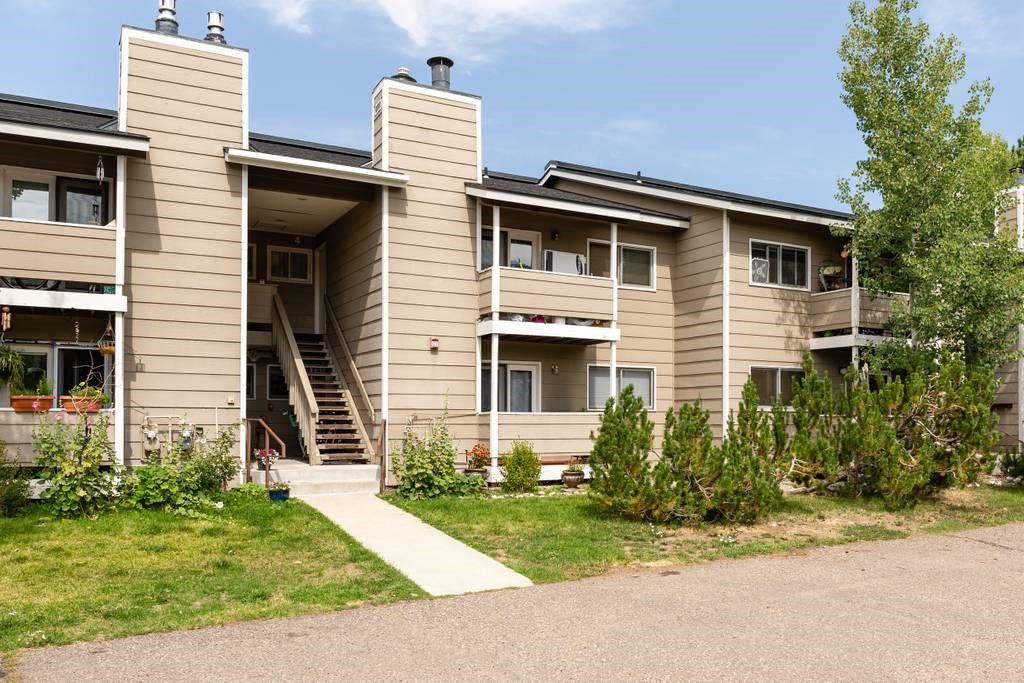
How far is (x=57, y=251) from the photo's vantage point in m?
12.4

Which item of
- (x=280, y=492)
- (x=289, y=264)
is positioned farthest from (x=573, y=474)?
(x=289, y=264)

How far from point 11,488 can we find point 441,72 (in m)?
10.1

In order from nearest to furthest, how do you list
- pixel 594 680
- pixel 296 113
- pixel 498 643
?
pixel 594 680 → pixel 498 643 → pixel 296 113

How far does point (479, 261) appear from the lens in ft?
53.4

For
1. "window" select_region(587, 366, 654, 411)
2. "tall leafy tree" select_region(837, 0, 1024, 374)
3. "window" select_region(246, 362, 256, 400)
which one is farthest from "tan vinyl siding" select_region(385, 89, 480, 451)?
"tall leafy tree" select_region(837, 0, 1024, 374)

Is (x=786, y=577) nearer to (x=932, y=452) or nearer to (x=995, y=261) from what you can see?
(x=932, y=452)

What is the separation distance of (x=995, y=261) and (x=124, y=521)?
15.0m

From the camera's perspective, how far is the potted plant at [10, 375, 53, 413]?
12078 millimetres

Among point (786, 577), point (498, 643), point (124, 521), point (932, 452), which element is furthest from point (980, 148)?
point (124, 521)

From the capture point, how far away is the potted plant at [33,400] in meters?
12.1

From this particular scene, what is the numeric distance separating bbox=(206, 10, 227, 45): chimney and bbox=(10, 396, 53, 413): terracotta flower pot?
6565 mm

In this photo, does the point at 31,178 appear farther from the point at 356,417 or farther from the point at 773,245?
the point at 773,245

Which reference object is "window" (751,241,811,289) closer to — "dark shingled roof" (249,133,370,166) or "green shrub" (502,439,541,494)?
"green shrub" (502,439,541,494)

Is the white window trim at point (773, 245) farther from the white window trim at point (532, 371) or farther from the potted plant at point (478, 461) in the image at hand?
the potted plant at point (478, 461)
